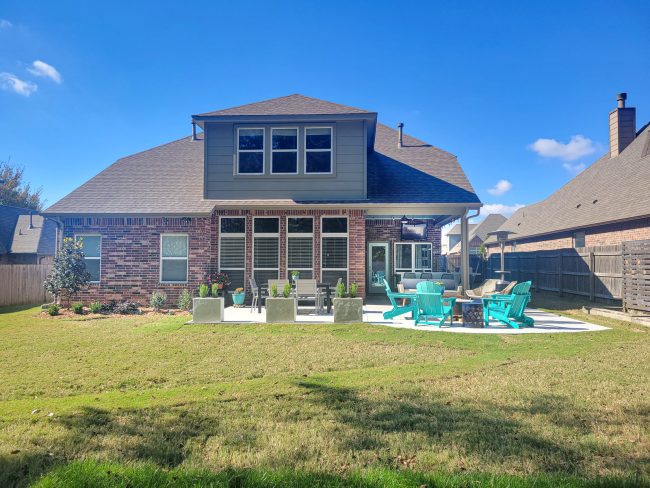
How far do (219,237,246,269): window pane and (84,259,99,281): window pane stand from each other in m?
4.14

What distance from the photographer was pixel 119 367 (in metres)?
5.77

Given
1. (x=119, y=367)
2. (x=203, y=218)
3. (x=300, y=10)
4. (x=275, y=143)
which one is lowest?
(x=119, y=367)

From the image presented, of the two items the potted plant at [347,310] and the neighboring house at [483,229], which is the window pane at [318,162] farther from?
the neighboring house at [483,229]

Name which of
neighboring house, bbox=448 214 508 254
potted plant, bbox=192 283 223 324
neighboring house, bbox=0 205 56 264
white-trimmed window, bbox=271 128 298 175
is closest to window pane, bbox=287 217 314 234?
white-trimmed window, bbox=271 128 298 175

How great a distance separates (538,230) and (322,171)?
1431cm

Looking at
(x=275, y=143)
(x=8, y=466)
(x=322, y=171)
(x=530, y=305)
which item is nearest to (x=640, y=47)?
(x=530, y=305)

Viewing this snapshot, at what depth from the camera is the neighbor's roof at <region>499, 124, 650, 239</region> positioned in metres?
15.2

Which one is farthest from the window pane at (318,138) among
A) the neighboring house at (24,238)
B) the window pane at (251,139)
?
the neighboring house at (24,238)

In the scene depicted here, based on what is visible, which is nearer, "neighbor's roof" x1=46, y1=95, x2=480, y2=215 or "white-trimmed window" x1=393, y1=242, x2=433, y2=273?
"neighbor's roof" x1=46, y1=95, x2=480, y2=215

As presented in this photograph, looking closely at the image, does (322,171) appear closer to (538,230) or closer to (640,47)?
(640,47)

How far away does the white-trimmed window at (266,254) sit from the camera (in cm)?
1351

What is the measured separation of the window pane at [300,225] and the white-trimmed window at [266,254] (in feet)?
1.36

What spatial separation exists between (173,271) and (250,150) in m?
4.89

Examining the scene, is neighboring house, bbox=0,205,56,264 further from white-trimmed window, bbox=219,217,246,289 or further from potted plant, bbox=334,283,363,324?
potted plant, bbox=334,283,363,324
